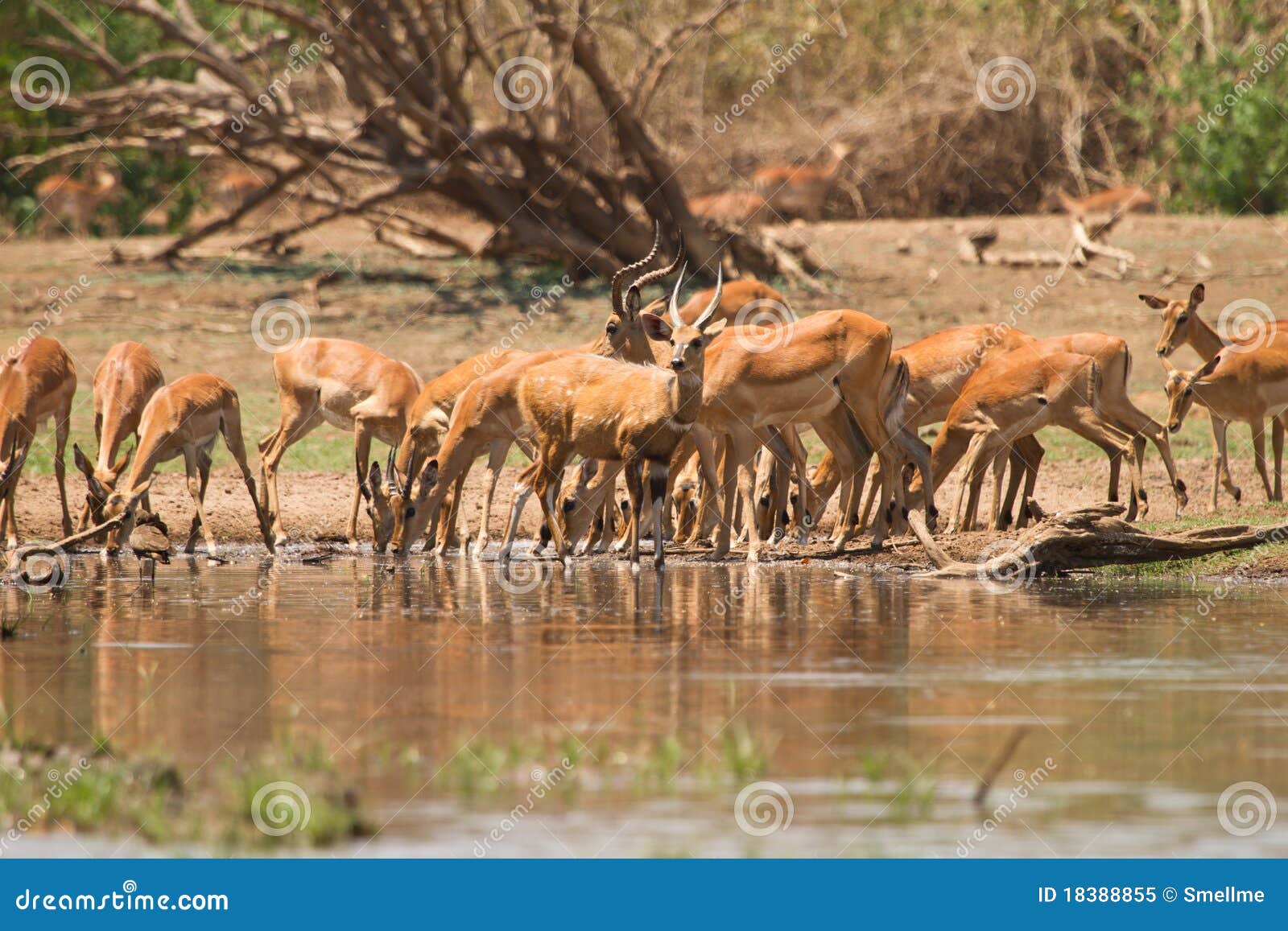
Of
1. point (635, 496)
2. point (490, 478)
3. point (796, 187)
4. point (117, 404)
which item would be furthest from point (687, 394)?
Answer: point (796, 187)

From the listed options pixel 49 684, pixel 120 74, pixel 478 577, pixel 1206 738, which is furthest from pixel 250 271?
pixel 1206 738

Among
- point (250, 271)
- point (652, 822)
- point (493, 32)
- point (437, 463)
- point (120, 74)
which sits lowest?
point (652, 822)

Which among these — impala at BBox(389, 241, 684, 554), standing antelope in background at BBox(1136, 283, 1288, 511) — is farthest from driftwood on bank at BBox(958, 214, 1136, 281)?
impala at BBox(389, 241, 684, 554)

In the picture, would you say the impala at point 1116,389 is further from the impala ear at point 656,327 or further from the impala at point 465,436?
the impala ear at point 656,327

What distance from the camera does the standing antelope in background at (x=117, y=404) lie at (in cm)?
1420

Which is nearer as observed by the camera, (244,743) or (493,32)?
(244,743)

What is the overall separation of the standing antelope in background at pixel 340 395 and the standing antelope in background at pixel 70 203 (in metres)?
15.6

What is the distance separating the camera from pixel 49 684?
316 inches

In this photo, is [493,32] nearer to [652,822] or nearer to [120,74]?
[120,74]

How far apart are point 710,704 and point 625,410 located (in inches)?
250

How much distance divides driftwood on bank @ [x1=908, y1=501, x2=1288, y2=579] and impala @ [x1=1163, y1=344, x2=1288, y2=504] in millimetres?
3986

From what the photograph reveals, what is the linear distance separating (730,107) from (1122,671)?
26.5m

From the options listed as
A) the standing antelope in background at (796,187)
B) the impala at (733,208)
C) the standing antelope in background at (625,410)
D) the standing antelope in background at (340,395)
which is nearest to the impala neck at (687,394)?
the standing antelope in background at (625,410)

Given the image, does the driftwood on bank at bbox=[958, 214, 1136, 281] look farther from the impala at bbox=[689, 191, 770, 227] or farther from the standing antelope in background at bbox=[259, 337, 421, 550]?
the standing antelope in background at bbox=[259, 337, 421, 550]
